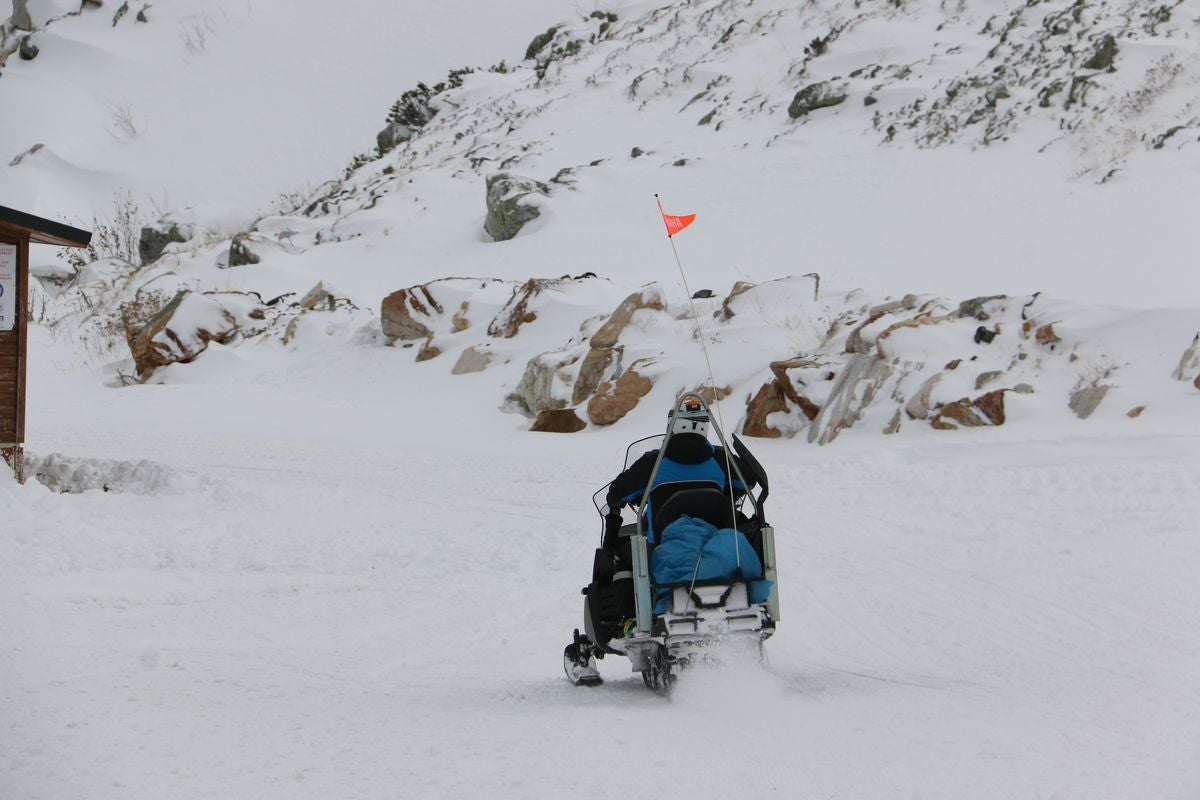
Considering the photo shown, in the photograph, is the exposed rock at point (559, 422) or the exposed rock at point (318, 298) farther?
the exposed rock at point (318, 298)

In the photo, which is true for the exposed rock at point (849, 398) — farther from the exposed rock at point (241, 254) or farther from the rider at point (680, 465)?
the exposed rock at point (241, 254)

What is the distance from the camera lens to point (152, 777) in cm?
385

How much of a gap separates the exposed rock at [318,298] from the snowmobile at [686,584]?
19630 mm

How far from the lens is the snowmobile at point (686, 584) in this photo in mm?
5023

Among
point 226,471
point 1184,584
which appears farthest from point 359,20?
point 1184,584

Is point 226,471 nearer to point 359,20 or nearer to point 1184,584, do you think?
point 1184,584

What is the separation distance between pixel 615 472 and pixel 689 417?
731cm

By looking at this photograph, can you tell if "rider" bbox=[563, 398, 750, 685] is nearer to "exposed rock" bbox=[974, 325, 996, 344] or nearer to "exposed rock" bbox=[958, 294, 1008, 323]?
"exposed rock" bbox=[974, 325, 996, 344]

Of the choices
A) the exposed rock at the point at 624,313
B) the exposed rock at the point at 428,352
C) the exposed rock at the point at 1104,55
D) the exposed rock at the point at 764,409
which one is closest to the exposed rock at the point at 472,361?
the exposed rock at the point at 428,352

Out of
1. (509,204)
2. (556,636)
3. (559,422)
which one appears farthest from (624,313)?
(556,636)

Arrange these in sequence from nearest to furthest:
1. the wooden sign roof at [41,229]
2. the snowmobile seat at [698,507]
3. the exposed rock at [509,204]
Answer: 1. the snowmobile seat at [698,507]
2. the wooden sign roof at [41,229]
3. the exposed rock at [509,204]

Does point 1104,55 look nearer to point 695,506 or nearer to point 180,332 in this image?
Result: point 180,332

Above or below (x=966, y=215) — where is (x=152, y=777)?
below

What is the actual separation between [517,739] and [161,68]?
57.0m
